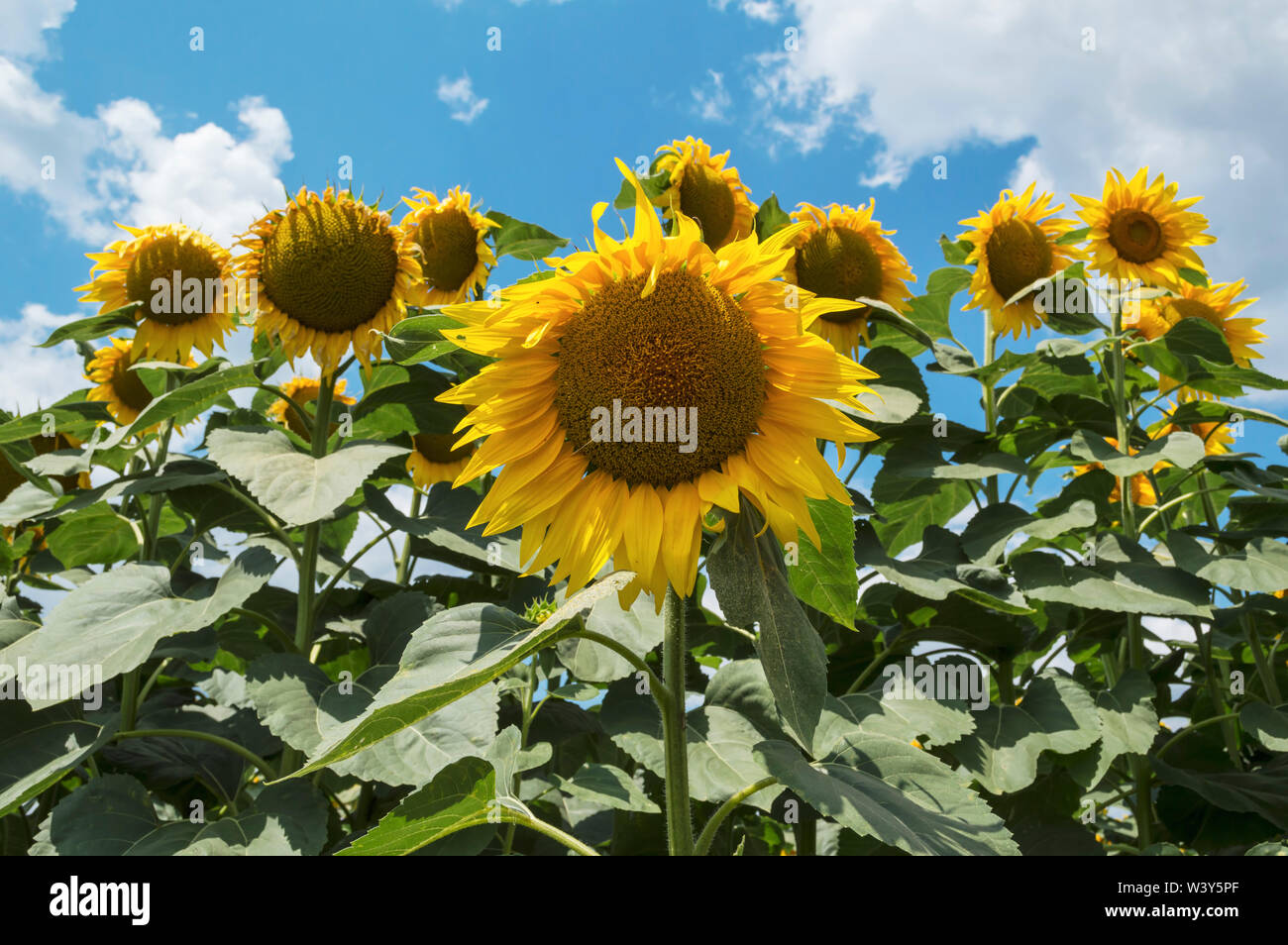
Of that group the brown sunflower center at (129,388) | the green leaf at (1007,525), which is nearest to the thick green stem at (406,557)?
the brown sunflower center at (129,388)

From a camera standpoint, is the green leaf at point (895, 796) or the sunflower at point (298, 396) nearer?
the green leaf at point (895, 796)

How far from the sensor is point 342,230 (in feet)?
9.61

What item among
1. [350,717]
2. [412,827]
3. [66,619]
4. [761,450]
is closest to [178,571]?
[66,619]

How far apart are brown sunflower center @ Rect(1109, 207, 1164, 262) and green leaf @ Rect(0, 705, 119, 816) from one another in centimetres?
417

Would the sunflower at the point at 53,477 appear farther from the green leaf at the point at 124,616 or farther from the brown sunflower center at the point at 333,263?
the brown sunflower center at the point at 333,263

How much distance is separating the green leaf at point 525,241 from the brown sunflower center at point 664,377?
201cm

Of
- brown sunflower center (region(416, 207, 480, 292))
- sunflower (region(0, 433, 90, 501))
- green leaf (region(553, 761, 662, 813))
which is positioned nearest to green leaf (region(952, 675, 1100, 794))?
green leaf (region(553, 761, 662, 813))

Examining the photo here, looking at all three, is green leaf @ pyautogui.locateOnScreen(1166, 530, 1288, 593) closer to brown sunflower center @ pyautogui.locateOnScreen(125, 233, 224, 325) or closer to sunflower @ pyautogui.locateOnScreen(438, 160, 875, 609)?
sunflower @ pyautogui.locateOnScreen(438, 160, 875, 609)

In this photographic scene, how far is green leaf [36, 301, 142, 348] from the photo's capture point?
10.3 feet

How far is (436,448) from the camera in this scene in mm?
3889

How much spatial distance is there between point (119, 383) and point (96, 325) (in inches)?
32.3

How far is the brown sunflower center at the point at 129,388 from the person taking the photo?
398 centimetres

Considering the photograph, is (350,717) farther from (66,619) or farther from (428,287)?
(428,287)
